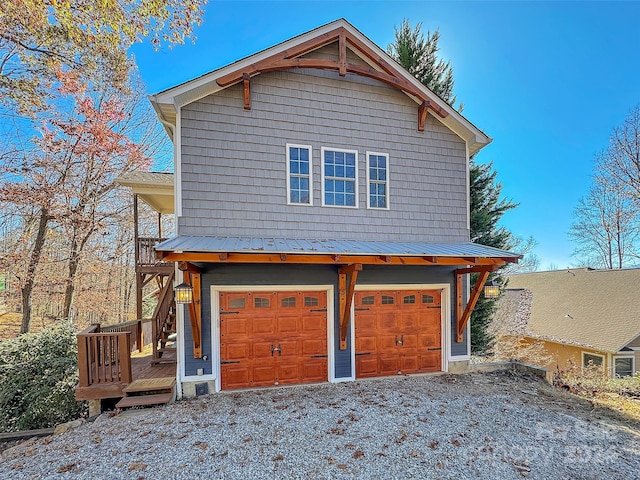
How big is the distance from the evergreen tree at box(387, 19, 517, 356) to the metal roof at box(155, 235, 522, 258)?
4.76 m

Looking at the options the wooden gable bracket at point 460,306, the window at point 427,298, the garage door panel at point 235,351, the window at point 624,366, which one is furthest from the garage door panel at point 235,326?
the window at point 624,366

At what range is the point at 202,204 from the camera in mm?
6309

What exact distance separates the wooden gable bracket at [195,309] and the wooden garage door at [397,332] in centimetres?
343

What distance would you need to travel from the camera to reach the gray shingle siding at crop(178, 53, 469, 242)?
20.9ft

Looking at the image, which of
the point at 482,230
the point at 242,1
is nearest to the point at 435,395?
the point at 482,230

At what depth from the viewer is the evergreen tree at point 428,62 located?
39.1ft

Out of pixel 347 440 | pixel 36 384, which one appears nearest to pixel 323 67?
pixel 347 440

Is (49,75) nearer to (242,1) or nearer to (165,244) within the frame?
(242,1)

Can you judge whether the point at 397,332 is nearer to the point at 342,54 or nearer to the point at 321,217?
the point at 321,217

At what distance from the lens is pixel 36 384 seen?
6422mm

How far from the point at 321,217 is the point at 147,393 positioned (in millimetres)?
4901

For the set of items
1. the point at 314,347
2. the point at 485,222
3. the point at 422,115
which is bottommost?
the point at 314,347

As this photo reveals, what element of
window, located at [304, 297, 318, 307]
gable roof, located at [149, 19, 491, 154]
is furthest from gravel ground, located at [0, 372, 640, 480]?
gable roof, located at [149, 19, 491, 154]

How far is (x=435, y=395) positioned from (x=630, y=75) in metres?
17.7
